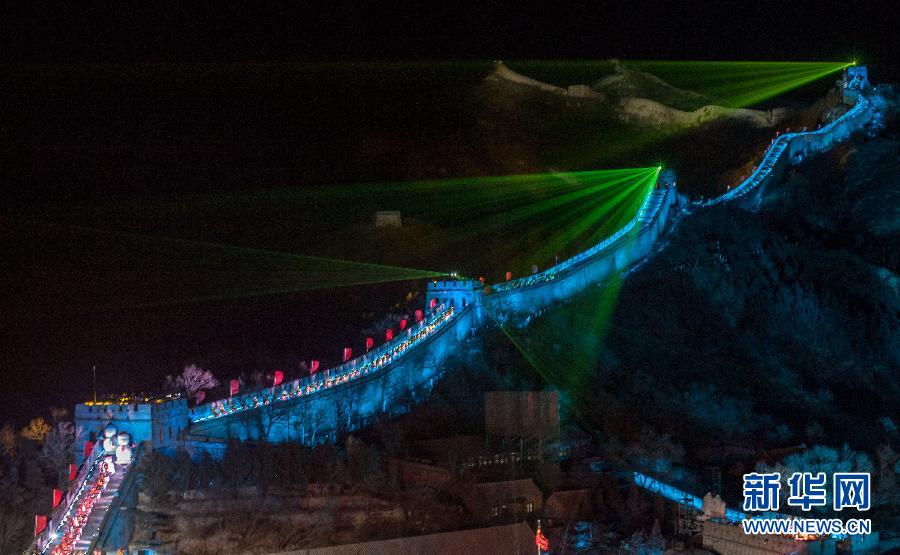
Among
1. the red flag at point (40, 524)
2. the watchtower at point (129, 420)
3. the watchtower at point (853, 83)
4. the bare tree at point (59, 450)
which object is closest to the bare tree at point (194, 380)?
the bare tree at point (59, 450)

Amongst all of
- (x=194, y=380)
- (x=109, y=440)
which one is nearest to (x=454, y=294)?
(x=194, y=380)

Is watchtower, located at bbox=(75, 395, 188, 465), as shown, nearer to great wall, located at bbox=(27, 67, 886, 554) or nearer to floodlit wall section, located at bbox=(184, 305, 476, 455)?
great wall, located at bbox=(27, 67, 886, 554)

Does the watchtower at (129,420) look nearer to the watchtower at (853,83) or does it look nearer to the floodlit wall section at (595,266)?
the floodlit wall section at (595,266)

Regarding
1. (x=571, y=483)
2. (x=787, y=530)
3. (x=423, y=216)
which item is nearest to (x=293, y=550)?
(x=571, y=483)

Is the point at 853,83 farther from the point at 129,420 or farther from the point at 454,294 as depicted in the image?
the point at 129,420

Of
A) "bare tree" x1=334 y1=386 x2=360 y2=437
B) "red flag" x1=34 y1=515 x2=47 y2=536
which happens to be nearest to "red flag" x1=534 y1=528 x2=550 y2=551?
"bare tree" x1=334 y1=386 x2=360 y2=437

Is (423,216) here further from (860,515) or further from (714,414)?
(860,515)
